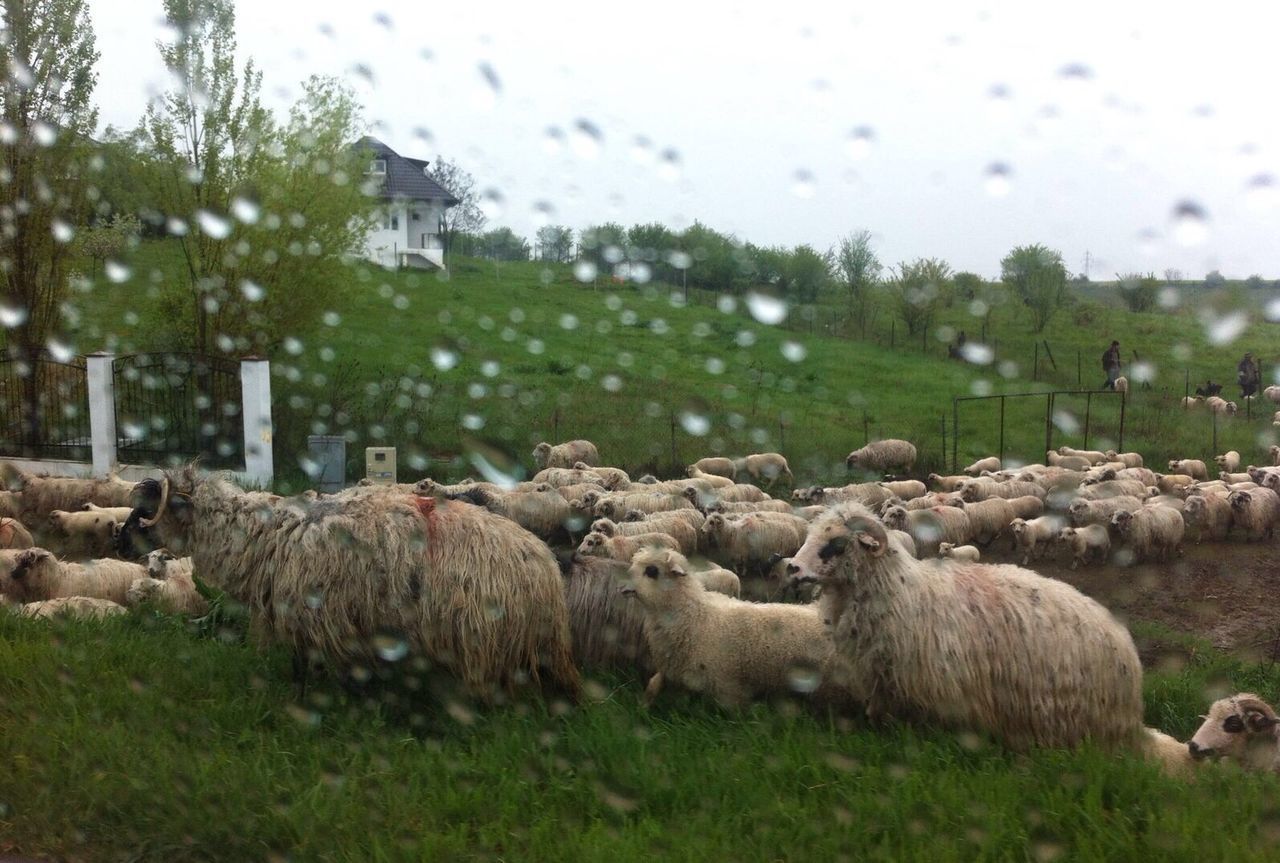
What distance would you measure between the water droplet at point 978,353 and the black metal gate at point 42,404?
21.7 metres

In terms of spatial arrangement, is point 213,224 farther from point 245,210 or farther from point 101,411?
point 101,411

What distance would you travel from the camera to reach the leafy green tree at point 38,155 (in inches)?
730

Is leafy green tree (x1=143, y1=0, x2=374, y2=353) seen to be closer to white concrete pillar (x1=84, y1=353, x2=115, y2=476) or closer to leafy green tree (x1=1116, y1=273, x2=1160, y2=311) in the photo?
white concrete pillar (x1=84, y1=353, x2=115, y2=476)

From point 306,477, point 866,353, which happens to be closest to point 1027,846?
point 306,477

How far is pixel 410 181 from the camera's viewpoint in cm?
4278

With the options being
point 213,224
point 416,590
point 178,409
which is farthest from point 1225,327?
point 416,590

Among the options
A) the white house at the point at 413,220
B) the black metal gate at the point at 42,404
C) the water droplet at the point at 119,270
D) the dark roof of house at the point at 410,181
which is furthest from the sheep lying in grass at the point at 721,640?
the dark roof of house at the point at 410,181

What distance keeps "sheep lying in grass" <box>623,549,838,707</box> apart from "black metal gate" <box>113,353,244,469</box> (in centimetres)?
1230

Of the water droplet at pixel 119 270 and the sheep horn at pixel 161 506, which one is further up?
the water droplet at pixel 119 270

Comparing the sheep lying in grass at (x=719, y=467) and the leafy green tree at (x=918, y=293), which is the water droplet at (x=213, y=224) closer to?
the sheep lying in grass at (x=719, y=467)

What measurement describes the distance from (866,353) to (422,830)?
24.8 m

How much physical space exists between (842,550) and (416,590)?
245 centimetres

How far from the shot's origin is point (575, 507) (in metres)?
13.2

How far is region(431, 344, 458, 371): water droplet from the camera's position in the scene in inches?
1045
